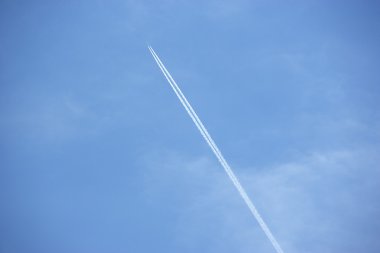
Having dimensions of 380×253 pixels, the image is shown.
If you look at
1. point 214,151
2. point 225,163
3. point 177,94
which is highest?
point 177,94

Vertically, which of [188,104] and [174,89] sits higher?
[174,89]

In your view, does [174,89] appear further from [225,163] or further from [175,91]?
[225,163]

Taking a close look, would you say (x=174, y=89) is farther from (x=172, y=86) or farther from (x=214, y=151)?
(x=214, y=151)

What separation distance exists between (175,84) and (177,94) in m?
1.70

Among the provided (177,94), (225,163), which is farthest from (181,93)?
(225,163)

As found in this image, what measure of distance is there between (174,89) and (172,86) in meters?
0.61

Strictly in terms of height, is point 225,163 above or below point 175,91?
below

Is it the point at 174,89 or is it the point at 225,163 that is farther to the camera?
the point at 174,89

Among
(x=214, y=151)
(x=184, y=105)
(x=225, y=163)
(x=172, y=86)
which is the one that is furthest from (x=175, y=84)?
(x=225, y=163)

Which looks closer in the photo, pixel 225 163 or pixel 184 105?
pixel 225 163

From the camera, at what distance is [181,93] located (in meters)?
38.2

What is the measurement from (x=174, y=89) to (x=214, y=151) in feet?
40.5

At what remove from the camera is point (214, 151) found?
119ft

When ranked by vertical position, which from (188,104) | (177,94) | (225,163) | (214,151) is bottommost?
(225,163)
